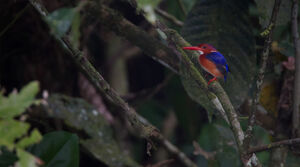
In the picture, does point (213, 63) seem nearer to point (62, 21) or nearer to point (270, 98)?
point (62, 21)

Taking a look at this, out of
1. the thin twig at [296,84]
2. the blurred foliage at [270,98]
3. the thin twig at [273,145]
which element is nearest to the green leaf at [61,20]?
the thin twig at [273,145]

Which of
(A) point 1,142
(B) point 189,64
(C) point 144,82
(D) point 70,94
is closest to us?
(A) point 1,142

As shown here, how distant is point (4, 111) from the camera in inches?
20.5

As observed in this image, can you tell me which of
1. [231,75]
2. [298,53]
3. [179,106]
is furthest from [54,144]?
[179,106]

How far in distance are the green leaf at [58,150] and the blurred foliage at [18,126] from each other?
0.48 m

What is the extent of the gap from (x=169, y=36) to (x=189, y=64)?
99mm

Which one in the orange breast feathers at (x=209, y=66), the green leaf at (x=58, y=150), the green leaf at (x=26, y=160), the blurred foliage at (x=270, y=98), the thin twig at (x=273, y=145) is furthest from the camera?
the blurred foliage at (x=270, y=98)

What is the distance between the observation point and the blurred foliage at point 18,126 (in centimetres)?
49

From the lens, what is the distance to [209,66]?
32.8 inches

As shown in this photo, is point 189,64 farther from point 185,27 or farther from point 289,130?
point 289,130

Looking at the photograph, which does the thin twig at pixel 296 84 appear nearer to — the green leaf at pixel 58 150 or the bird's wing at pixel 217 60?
the bird's wing at pixel 217 60

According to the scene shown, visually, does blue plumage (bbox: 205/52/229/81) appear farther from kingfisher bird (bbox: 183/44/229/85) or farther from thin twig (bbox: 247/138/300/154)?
thin twig (bbox: 247/138/300/154)

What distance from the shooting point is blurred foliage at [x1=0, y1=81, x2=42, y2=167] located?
491 millimetres

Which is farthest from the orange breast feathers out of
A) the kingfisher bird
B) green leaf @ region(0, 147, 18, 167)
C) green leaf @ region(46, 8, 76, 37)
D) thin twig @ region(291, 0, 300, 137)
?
green leaf @ region(0, 147, 18, 167)
